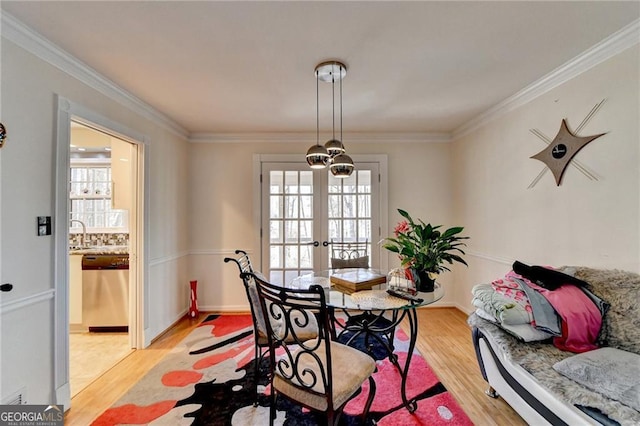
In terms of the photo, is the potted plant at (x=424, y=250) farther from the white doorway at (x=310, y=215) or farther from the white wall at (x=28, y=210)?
the white wall at (x=28, y=210)

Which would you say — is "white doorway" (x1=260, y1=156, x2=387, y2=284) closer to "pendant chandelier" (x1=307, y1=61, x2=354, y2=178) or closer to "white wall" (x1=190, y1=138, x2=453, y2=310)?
"white wall" (x1=190, y1=138, x2=453, y2=310)

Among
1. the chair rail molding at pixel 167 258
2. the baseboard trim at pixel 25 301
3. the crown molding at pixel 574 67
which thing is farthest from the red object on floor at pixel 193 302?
the crown molding at pixel 574 67

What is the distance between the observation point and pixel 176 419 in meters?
1.80

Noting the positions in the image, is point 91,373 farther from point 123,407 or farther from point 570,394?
point 570,394

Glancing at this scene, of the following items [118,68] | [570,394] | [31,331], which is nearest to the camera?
[570,394]

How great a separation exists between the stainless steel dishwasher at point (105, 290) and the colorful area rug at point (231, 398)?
0.99 m

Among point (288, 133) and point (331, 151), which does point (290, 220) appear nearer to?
point (288, 133)

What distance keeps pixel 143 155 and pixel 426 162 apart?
350 cm

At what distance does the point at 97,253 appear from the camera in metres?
3.08

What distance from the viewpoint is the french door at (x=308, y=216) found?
3.81 m

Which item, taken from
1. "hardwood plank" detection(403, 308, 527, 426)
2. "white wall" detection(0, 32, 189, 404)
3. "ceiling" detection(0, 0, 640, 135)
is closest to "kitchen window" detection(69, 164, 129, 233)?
"ceiling" detection(0, 0, 640, 135)

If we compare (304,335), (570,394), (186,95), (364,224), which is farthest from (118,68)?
(570,394)

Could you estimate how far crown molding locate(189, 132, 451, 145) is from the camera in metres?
3.81

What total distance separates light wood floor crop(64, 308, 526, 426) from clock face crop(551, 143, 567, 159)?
1883mm
